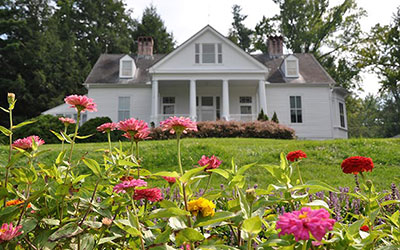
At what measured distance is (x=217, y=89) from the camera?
18.5 meters

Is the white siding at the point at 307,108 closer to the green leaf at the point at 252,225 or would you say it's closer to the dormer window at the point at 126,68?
the dormer window at the point at 126,68

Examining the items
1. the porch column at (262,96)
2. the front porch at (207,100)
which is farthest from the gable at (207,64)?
the front porch at (207,100)

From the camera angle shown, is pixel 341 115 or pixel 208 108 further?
pixel 341 115

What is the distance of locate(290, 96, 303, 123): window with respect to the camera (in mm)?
17906

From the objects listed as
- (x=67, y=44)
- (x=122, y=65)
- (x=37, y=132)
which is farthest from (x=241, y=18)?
(x=37, y=132)

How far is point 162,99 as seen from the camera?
18688 millimetres

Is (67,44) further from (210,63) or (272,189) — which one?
(272,189)

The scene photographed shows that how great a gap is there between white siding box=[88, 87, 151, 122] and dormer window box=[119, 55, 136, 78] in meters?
1.08

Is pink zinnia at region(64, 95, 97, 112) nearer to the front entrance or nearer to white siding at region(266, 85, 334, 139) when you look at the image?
the front entrance

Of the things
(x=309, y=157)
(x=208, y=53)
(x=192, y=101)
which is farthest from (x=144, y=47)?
(x=309, y=157)

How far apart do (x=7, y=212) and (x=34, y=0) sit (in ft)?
117

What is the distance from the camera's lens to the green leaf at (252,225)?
35.7 inches

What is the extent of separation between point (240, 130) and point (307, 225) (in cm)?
1332

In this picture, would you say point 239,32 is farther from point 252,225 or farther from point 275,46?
point 252,225
